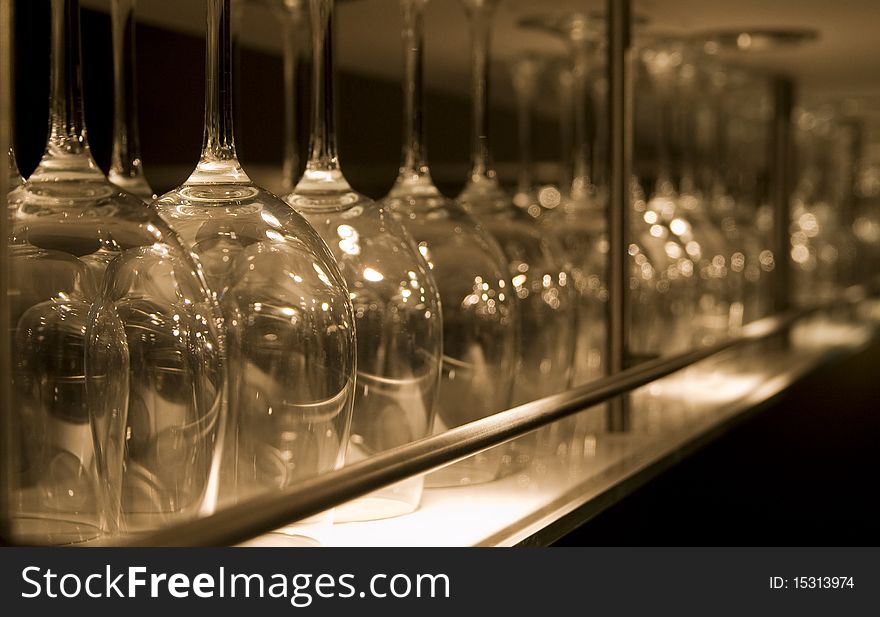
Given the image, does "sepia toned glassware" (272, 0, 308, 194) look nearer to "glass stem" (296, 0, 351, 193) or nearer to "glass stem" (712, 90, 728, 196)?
"glass stem" (296, 0, 351, 193)

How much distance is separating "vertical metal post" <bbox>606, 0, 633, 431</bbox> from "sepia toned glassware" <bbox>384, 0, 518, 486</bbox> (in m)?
0.19

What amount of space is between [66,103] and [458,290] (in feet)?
0.76

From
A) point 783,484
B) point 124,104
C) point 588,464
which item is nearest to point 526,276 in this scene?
point 588,464

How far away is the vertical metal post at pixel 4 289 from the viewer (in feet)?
1.01

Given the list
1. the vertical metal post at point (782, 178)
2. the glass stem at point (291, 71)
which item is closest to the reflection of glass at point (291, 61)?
the glass stem at point (291, 71)

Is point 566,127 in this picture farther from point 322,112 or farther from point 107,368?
point 107,368

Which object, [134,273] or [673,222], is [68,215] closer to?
[134,273]

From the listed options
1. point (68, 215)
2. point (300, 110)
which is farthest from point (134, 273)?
point (300, 110)

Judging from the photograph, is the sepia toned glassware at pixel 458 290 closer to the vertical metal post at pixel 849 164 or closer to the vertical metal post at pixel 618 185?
the vertical metal post at pixel 618 185

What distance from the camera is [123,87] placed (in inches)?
21.6

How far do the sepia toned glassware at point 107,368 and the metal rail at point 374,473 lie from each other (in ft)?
0.20

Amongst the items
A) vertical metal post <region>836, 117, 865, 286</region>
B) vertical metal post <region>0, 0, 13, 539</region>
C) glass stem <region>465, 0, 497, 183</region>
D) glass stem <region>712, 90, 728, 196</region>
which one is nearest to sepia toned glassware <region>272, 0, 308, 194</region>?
glass stem <region>465, 0, 497, 183</region>

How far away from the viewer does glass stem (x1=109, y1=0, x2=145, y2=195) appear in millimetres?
530

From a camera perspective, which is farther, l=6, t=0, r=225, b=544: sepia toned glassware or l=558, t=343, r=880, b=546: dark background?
l=558, t=343, r=880, b=546: dark background
